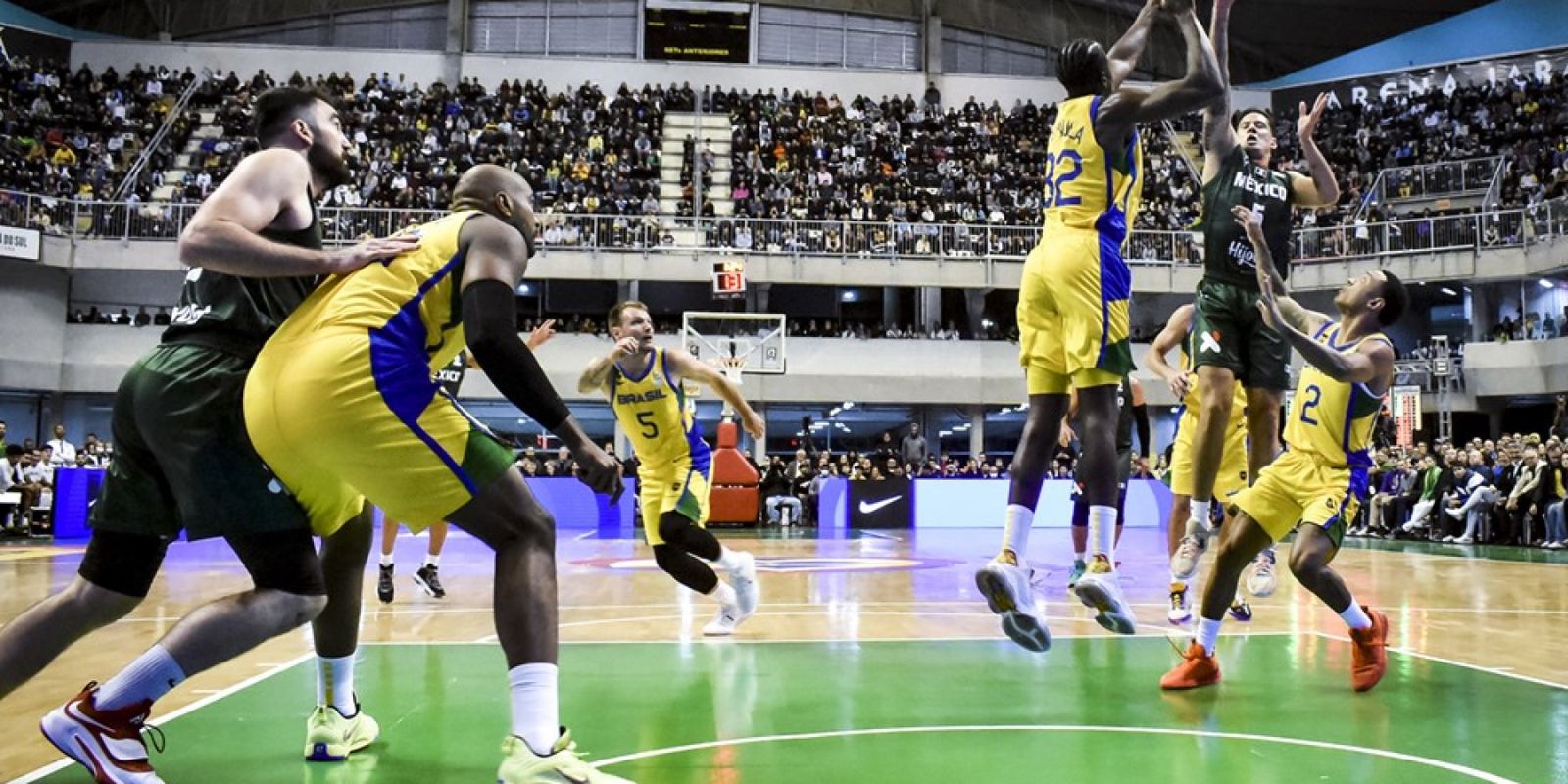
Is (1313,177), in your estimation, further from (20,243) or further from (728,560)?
(20,243)

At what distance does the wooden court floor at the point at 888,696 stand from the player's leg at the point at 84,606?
41 centimetres

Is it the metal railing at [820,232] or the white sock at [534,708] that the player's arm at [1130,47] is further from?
the metal railing at [820,232]

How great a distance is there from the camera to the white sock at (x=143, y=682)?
3438mm

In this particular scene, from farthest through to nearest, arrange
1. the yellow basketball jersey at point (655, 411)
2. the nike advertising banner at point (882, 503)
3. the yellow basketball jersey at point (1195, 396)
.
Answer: the nike advertising banner at point (882, 503), the yellow basketball jersey at point (655, 411), the yellow basketball jersey at point (1195, 396)

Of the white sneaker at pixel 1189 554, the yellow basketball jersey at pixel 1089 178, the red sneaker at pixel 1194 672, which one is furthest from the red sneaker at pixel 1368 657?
the yellow basketball jersey at pixel 1089 178

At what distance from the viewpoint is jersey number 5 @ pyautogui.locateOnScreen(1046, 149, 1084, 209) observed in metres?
5.20

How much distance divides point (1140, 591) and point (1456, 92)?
29832 mm

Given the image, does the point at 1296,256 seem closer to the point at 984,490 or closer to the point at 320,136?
the point at 984,490

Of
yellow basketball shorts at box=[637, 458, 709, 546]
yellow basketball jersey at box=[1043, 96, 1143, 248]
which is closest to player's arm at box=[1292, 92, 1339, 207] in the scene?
yellow basketball jersey at box=[1043, 96, 1143, 248]

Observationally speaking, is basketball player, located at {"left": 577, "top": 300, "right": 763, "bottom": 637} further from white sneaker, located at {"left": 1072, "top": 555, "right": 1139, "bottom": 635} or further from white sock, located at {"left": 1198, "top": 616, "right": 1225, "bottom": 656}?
white sock, located at {"left": 1198, "top": 616, "right": 1225, "bottom": 656}

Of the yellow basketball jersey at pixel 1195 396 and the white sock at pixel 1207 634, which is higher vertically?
the yellow basketball jersey at pixel 1195 396

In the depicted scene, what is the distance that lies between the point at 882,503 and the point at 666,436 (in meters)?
15.4

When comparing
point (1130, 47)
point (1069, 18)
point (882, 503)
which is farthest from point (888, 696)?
point (1069, 18)

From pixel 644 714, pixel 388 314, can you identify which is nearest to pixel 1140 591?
pixel 644 714
